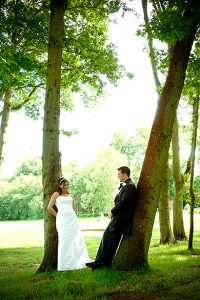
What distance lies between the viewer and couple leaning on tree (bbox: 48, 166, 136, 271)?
8.11 meters

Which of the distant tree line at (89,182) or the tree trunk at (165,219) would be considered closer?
the tree trunk at (165,219)

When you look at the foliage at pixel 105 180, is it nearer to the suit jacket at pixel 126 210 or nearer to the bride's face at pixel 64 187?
the bride's face at pixel 64 187

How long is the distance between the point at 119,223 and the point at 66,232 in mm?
1913

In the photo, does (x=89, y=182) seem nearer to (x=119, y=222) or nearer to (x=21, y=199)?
(x=21, y=199)

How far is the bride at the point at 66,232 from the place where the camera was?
9156 mm

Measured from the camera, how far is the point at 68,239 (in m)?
9.37

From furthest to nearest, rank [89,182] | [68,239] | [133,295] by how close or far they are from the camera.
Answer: [89,182] < [68,239] < [133,295]

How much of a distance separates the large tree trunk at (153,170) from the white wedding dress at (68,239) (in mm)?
1722

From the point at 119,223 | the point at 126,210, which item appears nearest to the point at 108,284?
the point at 119,223

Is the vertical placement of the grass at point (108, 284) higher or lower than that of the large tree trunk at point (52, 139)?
lower

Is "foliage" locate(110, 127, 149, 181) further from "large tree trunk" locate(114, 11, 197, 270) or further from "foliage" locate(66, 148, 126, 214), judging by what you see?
"large tree trunk" locate(114, 11, 197, 270)

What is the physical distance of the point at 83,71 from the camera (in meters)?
15.2

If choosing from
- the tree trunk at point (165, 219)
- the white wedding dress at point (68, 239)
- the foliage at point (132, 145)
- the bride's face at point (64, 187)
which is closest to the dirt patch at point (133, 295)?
the white wedding dress at point (68, 239)

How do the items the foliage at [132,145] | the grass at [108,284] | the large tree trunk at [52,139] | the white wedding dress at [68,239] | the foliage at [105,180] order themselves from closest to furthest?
the grass at [108,284], the white wedding dress at [68,239], the large tree trunk at [52,139], the foliage at [105,180], the foliage at [132,145]
